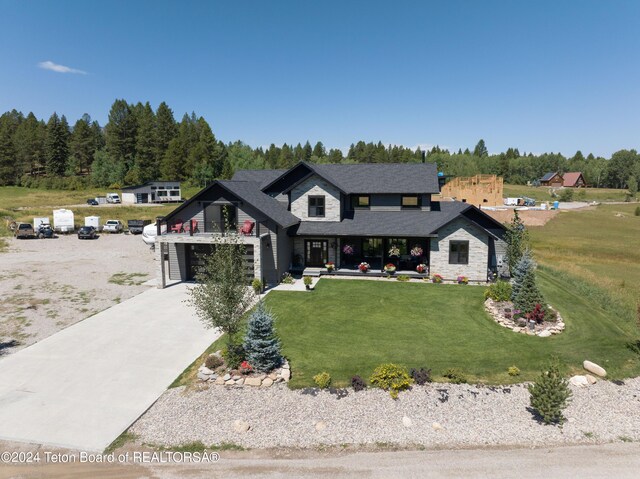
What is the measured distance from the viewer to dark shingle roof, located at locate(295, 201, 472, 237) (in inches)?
1131

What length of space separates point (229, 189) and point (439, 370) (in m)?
18.3

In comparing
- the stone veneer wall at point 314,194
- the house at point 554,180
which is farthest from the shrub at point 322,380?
the house at point 554,180

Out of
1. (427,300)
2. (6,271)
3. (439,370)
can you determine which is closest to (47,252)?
(6,271)

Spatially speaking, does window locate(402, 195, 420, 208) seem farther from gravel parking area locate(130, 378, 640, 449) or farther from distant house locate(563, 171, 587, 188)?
distant house locate(563, 171, 587, 188)

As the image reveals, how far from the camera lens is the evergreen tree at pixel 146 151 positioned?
101625mm

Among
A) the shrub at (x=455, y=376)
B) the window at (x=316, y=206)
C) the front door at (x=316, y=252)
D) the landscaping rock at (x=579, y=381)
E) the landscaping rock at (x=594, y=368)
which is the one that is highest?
the window at (x=316, y=206)

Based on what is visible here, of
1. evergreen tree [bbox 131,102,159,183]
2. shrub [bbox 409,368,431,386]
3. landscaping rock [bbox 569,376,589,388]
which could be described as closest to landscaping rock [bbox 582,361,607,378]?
landscaping rock [bbox 569,376,589,388]

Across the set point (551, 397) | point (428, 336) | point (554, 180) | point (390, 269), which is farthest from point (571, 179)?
point (551, 397)

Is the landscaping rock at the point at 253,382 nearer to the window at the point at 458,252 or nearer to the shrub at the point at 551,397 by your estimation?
the shrub at the point at 551,397

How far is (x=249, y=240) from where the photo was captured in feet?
85.7

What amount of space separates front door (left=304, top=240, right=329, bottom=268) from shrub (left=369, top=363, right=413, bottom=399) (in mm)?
16561

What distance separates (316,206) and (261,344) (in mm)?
17854

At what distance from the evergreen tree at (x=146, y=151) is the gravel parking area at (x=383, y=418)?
101 m

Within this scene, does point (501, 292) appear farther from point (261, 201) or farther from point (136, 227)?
point (136, 227)
